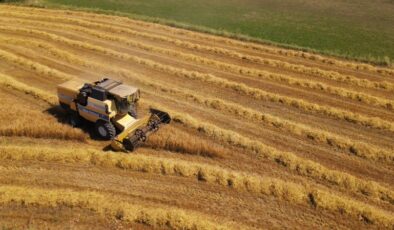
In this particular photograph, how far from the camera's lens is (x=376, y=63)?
24.9 metres

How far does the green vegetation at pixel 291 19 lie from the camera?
2958cm

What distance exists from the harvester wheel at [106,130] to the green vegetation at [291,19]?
18.2 m

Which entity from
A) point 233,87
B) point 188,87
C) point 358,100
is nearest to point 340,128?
point 358,100

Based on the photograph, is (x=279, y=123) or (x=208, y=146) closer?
(x=208, y=146)

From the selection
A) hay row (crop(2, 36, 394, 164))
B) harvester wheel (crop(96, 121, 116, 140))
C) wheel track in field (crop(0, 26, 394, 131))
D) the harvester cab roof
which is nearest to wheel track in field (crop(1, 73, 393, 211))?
hay row (crop(2, 36, 394, 164))

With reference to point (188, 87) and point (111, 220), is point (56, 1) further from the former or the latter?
point (111, 220)

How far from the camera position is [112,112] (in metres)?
14.1

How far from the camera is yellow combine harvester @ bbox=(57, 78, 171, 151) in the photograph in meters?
13.9

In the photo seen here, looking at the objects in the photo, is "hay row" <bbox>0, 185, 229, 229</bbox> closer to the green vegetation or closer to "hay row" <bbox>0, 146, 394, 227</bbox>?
"hay row" <bbox>0, 146, 394, 227</bbox>

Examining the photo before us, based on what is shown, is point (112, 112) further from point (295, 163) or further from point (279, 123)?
point (279, 123)

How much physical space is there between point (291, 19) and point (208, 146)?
2987cm

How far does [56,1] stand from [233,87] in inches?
1197

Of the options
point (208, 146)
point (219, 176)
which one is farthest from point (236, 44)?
point (219, 176)

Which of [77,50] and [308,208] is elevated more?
[77,50]
